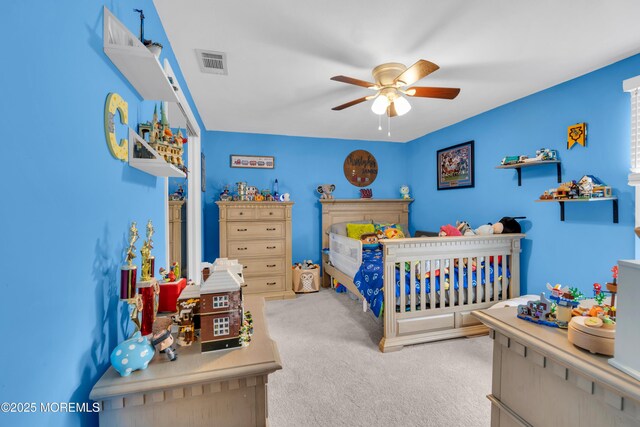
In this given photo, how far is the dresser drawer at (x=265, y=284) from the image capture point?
393 cm

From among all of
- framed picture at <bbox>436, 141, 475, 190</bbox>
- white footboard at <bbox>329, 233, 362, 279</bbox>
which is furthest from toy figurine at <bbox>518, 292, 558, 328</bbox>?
A: framed picture at <bbox>436, 141, 475, 190</bbox>

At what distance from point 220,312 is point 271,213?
3077 mm

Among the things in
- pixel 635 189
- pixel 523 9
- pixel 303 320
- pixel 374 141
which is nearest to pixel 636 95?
pixel 635 189

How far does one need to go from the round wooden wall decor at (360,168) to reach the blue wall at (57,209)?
3.97 meters

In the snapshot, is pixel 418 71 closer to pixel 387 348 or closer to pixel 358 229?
pixel 387 348

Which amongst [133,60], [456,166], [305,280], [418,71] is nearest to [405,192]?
[456,166]

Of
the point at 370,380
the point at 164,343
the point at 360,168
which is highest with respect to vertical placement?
the point at 360,168

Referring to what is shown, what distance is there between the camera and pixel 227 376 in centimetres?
85

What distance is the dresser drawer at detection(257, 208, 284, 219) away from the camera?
397 centimetres

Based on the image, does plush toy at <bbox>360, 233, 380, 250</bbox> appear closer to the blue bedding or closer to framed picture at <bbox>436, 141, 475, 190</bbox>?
the blue bedding

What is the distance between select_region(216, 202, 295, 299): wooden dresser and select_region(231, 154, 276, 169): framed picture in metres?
0.75

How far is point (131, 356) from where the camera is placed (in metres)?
0.85

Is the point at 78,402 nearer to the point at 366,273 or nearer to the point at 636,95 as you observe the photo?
the point at 366,273

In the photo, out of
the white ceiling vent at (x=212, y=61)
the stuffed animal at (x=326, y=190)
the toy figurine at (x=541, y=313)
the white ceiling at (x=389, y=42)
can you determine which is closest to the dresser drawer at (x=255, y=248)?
the stuffed animal at (x=326, y=190)
